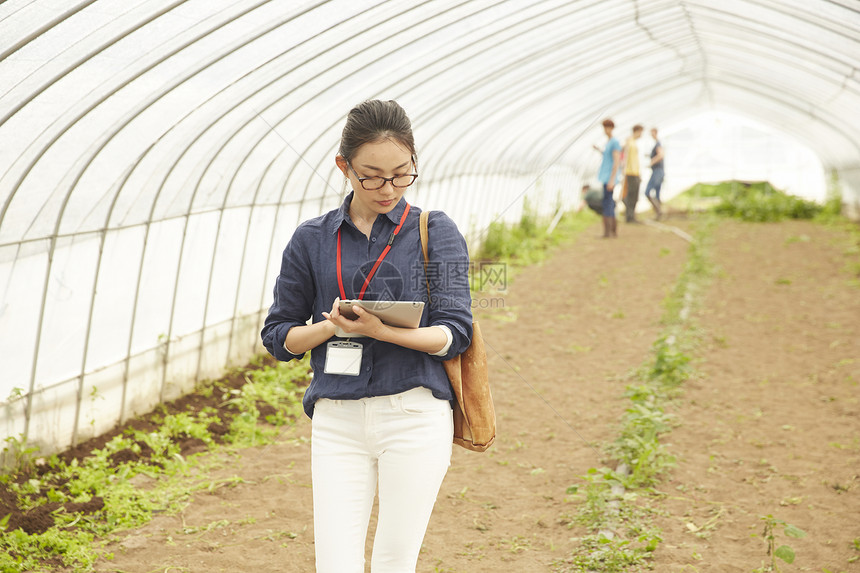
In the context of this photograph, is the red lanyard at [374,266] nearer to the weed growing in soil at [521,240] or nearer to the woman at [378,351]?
the woman at [378,351]

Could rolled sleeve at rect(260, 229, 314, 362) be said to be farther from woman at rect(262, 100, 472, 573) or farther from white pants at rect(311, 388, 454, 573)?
white pants at rect(311, 388, 454, 573)

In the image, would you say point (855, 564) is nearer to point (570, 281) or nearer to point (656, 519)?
point (656, 519)

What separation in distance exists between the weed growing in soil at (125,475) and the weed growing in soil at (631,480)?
2367 millimetres

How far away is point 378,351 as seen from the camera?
212cm

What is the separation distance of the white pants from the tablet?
225 millimetres

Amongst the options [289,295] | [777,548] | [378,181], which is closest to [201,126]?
[289,295]

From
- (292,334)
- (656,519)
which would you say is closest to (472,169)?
(656,519)

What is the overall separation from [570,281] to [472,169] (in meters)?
3.39

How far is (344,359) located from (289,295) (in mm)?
275

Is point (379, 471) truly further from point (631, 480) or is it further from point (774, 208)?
point (774, 208)

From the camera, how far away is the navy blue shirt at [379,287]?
2.09m

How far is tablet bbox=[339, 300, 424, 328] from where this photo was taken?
6.41 ft

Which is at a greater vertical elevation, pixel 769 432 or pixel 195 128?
pixel 195 128

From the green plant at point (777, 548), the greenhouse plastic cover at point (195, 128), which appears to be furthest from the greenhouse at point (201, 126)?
the green plant at point (777, 548)
